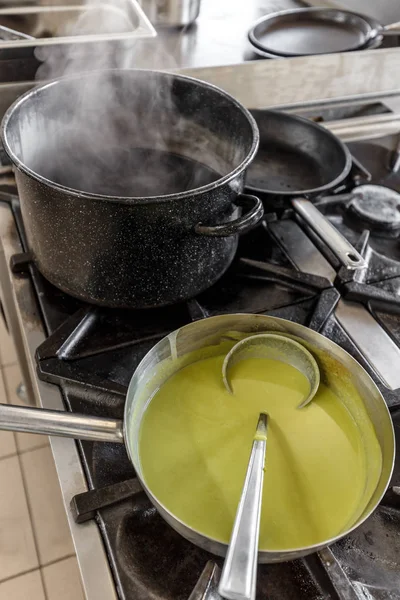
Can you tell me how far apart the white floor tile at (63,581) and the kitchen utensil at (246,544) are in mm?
700

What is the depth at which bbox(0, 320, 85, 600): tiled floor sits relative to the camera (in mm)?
977

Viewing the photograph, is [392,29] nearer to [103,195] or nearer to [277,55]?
[277,55]

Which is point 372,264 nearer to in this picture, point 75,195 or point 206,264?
point 206,264

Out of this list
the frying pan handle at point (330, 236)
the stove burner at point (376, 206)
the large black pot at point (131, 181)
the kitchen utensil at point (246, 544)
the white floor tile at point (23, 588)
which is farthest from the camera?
the white floor tile at point (23, 588)

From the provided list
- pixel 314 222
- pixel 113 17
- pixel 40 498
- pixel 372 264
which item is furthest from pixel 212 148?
pixel 40 498

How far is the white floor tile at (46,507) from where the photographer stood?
3.36 feet

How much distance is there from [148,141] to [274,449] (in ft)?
1.65

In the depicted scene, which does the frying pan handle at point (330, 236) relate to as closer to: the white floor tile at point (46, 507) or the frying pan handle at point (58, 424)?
the frying pan handle at point (58, 424)

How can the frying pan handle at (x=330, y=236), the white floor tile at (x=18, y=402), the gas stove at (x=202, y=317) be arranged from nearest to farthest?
the gas stove at (x=202, y=317) < the frying pan handle at (x=330, y=236) < the white floor tile at (x=18, y=402)

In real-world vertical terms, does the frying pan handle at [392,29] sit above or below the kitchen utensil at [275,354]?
above

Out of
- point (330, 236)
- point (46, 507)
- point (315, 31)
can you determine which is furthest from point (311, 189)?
point (46, 507)

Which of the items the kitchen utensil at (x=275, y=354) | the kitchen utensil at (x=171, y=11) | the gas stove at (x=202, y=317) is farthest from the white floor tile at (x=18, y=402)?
the kitchen utensil at (x=171, y=11)

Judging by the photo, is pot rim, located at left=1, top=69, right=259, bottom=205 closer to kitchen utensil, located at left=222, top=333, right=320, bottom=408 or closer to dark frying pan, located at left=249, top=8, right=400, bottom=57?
kitchen utensil, located at left=222, top=333, right=320, bottom=408

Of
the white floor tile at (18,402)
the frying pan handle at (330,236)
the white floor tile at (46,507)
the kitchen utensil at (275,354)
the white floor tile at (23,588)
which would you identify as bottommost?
the white floor tile at (23,588)
